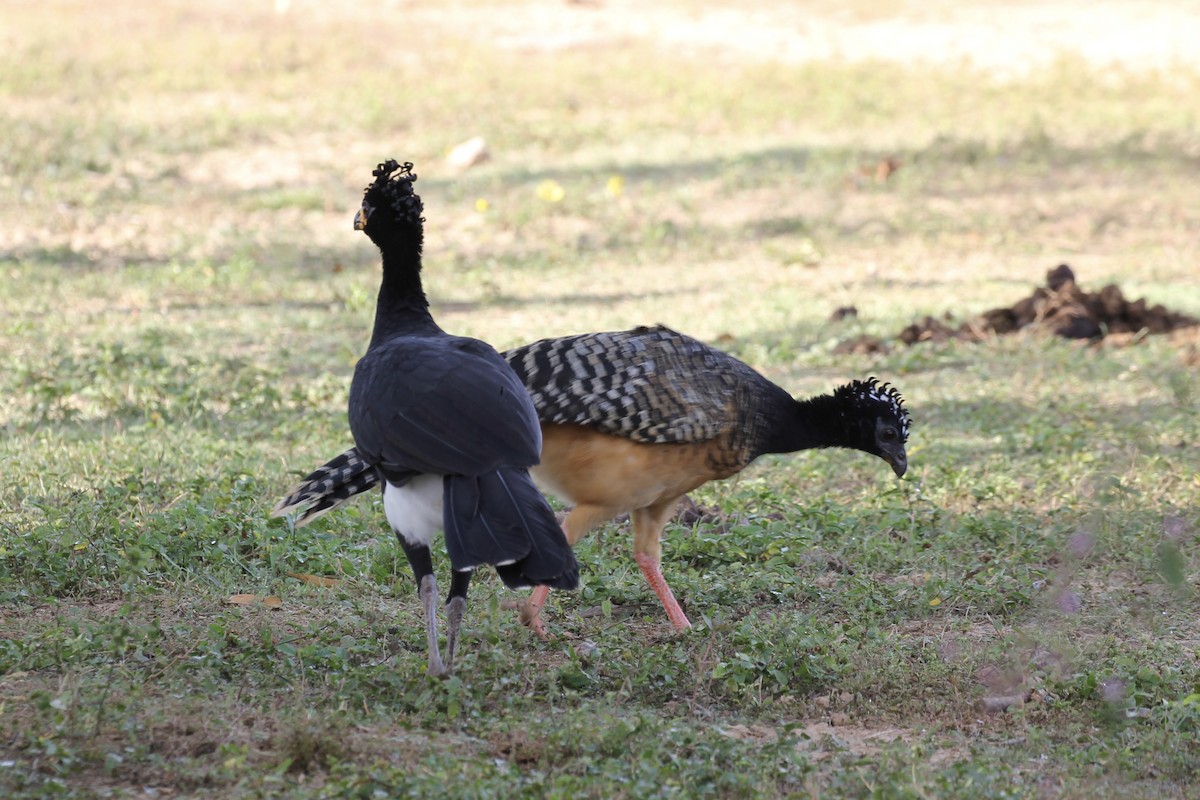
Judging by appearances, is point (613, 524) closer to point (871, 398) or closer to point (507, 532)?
point (871, 398)

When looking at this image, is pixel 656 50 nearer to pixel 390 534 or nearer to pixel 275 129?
pixel 275 129

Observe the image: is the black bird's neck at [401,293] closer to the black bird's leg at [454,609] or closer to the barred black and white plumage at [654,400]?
the barred black and white plumage at [654,400]

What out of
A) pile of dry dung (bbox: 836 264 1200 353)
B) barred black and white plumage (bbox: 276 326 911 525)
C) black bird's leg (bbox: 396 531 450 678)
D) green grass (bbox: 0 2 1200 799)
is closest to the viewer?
green grass (bbox: 0 2 1200 799)

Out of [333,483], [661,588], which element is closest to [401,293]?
[333,483]

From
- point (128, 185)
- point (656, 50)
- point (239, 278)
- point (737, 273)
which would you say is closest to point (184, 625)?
point (239, 278)

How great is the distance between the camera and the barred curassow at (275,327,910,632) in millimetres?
5535

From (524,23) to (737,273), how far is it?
11.5 meters

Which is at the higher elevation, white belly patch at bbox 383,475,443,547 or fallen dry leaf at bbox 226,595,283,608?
white belly patch at bbox 383,475,443,547

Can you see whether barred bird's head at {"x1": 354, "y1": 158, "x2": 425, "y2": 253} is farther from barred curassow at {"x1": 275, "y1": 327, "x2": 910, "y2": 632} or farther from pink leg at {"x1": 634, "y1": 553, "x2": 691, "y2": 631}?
pink leg at {"x1": 634, "y1": 553, "x2": 691, "y2": 631}

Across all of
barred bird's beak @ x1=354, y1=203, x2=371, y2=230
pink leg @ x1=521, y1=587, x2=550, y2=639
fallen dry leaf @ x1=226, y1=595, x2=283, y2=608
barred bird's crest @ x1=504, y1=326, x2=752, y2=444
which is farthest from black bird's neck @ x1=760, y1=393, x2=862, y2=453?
fallen dry leaf @ x1=226, y1=595, x2=283, y2=608

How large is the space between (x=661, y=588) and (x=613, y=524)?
1191 mm

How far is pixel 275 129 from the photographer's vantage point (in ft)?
57.9

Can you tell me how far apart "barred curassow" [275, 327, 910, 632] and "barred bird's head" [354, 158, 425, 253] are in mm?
659

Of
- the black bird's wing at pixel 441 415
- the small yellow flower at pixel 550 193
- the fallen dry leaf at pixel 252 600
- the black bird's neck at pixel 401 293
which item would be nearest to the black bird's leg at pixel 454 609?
the black bird's wing at pixel 441 415
